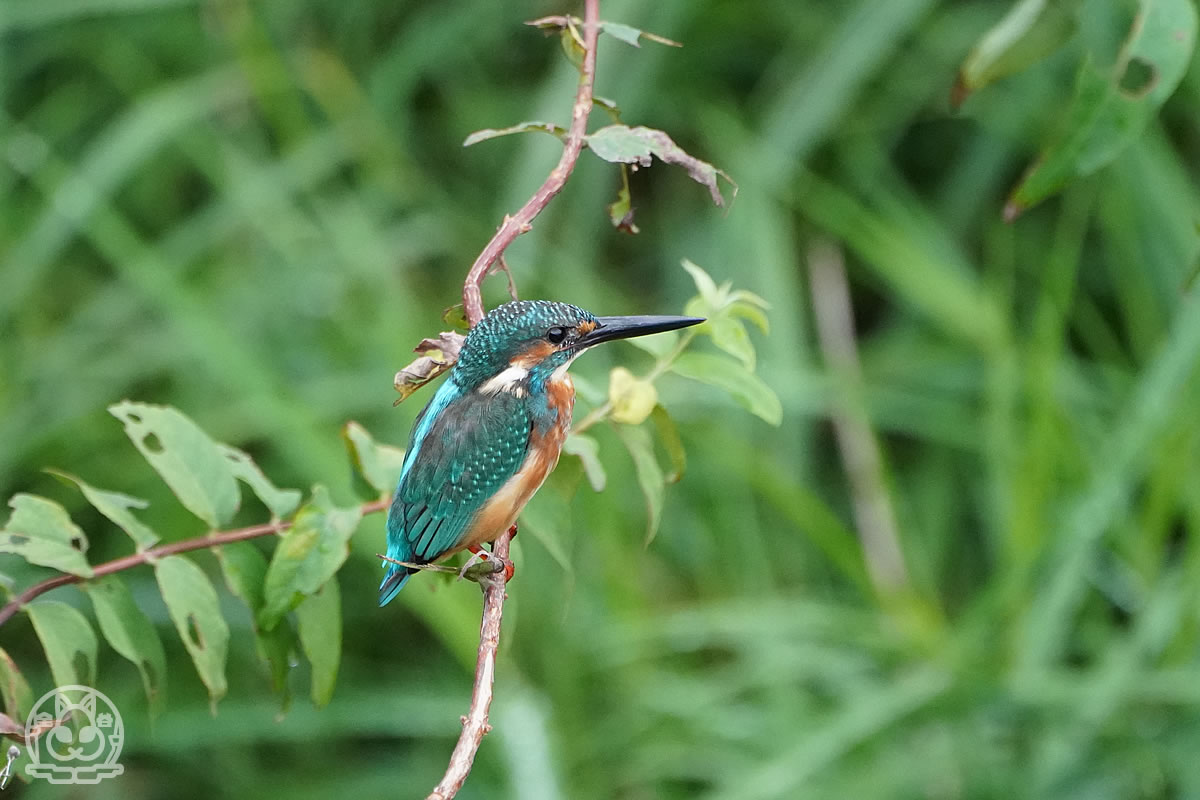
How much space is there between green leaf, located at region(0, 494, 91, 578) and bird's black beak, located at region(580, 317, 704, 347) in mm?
698

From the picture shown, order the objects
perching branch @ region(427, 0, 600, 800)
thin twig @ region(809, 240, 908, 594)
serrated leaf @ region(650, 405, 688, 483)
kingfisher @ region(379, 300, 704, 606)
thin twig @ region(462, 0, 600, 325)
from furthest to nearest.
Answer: thin twig @ region(809, 240, 908, 594) < kingfisher @ region(379, 300, 704, 606) < serrated leaf @ region(650, 405, 688, 483) < thin twig @ region(462, 0, 600, 325) < perching branch @ region(427, 0, 600, 800)

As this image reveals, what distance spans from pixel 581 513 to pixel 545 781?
2.24 feet

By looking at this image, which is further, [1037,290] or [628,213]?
[1037,290]

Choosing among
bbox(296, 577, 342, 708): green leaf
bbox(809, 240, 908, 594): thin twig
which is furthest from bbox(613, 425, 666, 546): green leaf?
bbox(809, 240, 908, 594): thin twig

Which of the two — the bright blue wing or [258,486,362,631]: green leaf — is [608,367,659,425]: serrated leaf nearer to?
the bright blue wing

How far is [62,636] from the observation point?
51.0 inches

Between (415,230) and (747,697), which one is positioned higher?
(415,230)

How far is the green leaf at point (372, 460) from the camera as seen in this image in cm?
148

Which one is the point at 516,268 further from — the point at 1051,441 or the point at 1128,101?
the point at 1128,101

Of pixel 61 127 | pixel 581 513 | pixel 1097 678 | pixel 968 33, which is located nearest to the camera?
pixel 1097 678

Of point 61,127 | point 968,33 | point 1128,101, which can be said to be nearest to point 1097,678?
point 1128,101

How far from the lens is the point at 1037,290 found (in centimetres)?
360

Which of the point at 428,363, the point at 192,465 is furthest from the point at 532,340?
the point at 192,465

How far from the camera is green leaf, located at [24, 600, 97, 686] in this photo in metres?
1.28
